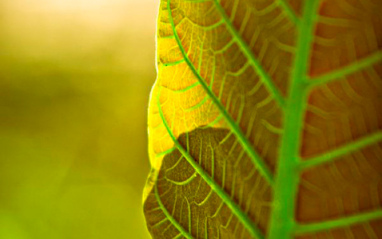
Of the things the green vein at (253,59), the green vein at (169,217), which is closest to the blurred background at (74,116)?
the green vein at (169,217)

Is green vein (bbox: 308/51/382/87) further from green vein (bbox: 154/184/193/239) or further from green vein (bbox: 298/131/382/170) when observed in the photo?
green vein (bbox: 154/184/193/239)

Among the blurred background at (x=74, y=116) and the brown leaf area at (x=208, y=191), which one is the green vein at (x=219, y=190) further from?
the blurred background at (x=74, y=116)

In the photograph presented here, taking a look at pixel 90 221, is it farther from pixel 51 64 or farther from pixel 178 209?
pixel 178 209

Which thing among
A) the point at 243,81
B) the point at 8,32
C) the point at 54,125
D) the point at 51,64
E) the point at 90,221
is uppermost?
the point at 8,32

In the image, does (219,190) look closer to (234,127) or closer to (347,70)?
(234,127)

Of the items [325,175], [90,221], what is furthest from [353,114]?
[90,221]

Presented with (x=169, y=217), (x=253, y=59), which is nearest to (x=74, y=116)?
(x=169, y=217)
